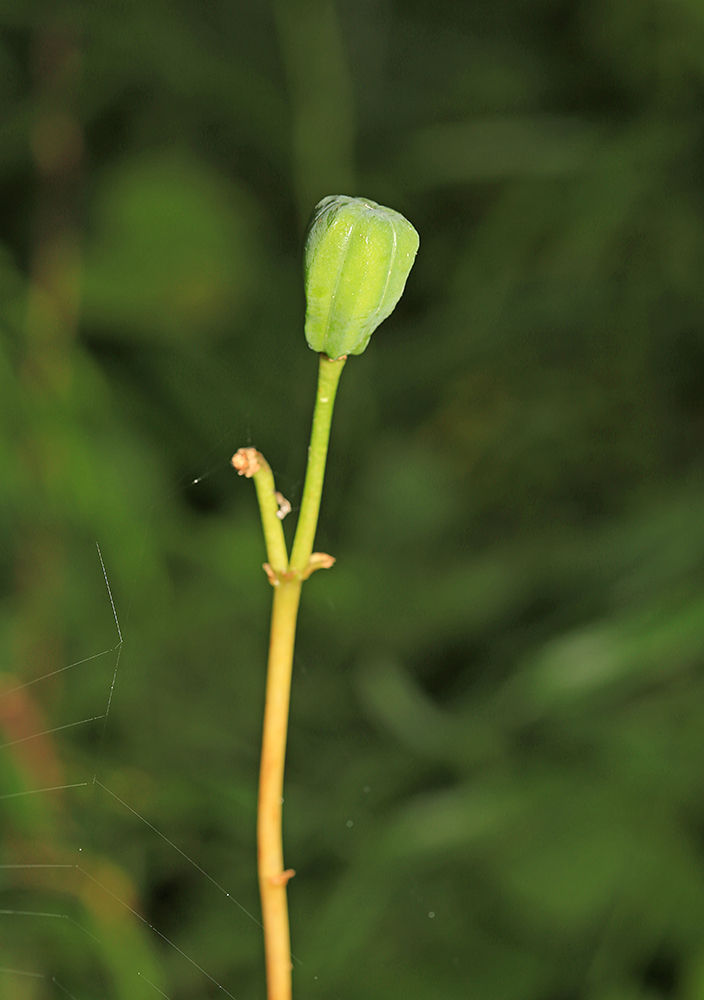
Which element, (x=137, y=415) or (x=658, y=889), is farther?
(x=137, y=415)

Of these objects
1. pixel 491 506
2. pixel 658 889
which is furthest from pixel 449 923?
pixel 491 506

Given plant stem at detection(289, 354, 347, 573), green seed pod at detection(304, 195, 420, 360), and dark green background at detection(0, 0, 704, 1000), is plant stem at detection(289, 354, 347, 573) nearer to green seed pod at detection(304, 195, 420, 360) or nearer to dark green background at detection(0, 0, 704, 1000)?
green seed pod at detection(304, 195, 420, 360)

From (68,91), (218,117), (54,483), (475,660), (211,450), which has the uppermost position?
(218,117)

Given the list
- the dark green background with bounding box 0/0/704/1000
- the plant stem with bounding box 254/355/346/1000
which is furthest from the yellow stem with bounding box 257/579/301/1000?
the dark green background with bounding box 0/0/704/1000

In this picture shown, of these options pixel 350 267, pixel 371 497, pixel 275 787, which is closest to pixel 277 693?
pixel 275 787

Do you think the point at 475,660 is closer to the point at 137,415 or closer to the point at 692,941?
the point at 692,941

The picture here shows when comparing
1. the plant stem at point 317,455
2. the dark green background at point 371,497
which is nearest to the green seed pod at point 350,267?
the plant stem at point 317,455
